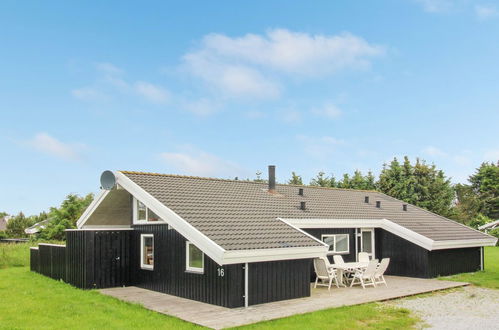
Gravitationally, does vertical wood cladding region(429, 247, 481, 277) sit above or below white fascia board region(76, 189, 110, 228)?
below

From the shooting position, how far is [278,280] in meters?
12.1

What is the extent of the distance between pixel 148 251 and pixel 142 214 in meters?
1.31

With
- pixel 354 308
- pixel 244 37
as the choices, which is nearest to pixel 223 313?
pixel 354 308

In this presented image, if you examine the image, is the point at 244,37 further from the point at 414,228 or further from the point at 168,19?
the point at 414,228

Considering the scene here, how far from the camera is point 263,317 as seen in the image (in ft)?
32.8

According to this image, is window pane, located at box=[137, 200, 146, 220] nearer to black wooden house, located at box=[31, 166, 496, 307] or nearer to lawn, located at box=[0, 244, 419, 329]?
black wooden house, located at box=[31, 166, 496, 307]

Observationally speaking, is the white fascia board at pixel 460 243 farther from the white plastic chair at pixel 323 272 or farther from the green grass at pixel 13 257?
the green grass at pixel 13 257

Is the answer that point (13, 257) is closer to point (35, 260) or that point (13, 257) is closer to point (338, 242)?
point (35, 260)

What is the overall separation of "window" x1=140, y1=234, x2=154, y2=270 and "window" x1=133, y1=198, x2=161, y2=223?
0.56m

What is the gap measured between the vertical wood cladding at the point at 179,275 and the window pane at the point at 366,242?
8.56m

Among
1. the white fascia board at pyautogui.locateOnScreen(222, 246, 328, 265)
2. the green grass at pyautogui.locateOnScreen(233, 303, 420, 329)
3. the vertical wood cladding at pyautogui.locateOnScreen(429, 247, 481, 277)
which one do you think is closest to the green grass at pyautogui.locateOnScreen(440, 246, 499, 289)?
the vertical wood cladding at pyautogui.locateOnScreen(429, 247, 481, 277)

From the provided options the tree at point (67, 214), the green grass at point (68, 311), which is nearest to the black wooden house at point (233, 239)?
the green grass at point (68, 311)

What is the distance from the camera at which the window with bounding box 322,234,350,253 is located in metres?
17.1

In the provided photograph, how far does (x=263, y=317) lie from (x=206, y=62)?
36.5ft
